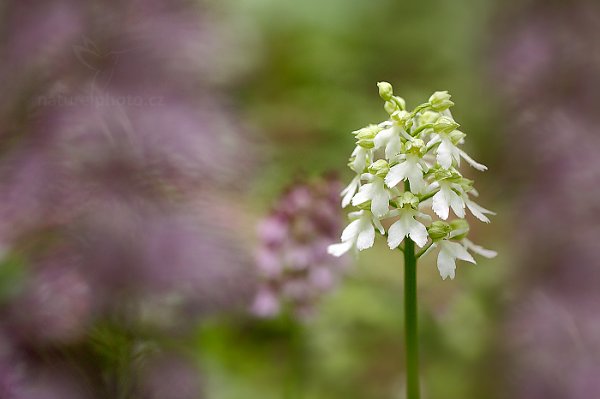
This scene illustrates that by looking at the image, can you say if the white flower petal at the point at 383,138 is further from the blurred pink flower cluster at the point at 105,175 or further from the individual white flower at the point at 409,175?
the blurred pink flower cluster at the point at 105,175

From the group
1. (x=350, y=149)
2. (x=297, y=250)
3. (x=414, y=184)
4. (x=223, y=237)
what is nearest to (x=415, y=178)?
(x=414, y=184)

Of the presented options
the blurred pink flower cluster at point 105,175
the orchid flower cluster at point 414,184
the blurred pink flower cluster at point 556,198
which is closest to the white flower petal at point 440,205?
the orchid flower cluster at point 414,184

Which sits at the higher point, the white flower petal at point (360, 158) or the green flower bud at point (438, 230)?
the white flower petal at point (360, 158)

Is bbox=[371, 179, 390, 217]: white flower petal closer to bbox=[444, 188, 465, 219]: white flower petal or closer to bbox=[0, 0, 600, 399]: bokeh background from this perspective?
bbox=[444, 188, 465, 219]: white flower petal

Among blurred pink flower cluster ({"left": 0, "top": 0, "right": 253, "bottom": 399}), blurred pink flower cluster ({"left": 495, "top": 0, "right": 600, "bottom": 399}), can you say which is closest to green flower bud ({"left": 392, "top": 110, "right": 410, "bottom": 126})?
blurred pink flower cluster ({"left": 0, "top": 0, "right": 253, "bottom": 399})

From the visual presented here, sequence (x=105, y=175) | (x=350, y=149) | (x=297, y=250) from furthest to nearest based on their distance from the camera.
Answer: (x=350, y=149), (x=297, y=250), (x=105, y=175)

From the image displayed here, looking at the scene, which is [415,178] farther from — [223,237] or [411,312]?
[223,237]

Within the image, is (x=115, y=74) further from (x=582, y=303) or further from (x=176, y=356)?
(x=582, y=303)
